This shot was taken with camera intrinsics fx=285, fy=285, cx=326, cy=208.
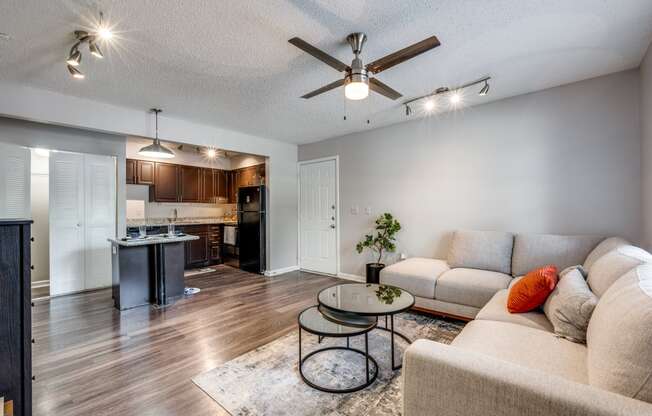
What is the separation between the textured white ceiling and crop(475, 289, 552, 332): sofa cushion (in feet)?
6.62

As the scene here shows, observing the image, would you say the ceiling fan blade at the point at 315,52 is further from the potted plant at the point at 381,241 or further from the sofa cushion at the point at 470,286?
the potted plant at the point at 381,241

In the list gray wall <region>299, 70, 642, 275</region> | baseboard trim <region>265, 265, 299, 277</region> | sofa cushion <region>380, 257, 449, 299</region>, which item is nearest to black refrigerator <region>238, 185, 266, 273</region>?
baseboard trim <region>265, 265, 299, 277</region>

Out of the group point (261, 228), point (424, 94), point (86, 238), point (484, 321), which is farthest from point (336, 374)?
point (86, 238)

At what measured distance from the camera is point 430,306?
306 cm

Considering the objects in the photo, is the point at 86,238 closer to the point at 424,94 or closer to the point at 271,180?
the point at 271,180

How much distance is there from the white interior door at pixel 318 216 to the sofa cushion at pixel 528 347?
336 cm

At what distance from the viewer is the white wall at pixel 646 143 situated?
91.9 inches

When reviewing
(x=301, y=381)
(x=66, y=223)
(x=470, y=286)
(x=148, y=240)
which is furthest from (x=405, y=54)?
(x=66, y=223)

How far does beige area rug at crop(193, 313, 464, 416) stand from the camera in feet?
5.70

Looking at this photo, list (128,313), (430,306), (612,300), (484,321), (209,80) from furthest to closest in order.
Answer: (128,313), (430,306), (209,80), (484,321), (612,300)

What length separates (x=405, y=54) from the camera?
1.88 metres

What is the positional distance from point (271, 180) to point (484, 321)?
4.15 meters

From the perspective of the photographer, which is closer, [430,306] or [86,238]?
[430,306]

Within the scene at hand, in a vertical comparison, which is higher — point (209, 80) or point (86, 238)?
point (209, 80)
